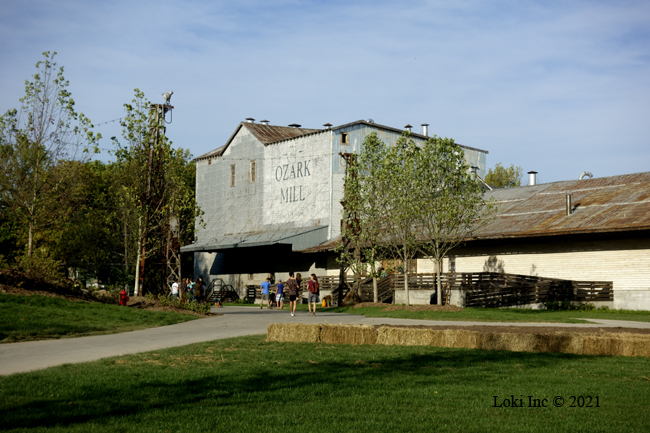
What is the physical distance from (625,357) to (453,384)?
17.3ft

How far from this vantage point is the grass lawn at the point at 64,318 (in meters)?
17.1

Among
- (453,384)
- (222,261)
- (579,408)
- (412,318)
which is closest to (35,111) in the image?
(412,318)

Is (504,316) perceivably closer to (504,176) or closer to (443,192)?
(443,192)

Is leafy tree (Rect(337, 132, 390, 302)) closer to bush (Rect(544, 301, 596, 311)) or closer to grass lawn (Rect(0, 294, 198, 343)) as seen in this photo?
bush (Rect(544, 301, 596, 311))

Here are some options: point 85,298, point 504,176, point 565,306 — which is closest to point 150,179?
point 85,298

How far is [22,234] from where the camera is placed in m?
55.0

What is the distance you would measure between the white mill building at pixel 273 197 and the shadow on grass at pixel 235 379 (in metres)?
30.3

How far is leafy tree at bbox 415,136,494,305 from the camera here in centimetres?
3062

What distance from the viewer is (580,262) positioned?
33.2m

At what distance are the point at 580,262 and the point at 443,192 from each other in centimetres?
831

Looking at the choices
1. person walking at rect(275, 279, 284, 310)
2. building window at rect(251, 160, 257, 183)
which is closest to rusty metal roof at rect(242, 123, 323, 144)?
building window at rect(251, 160, 257, 183)

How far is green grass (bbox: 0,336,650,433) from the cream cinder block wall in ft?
66.0

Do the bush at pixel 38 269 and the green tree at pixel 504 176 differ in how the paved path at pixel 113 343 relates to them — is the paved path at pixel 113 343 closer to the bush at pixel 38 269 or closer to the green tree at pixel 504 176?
the bush at pixel 38 269

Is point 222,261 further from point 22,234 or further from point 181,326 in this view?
point 181,326
